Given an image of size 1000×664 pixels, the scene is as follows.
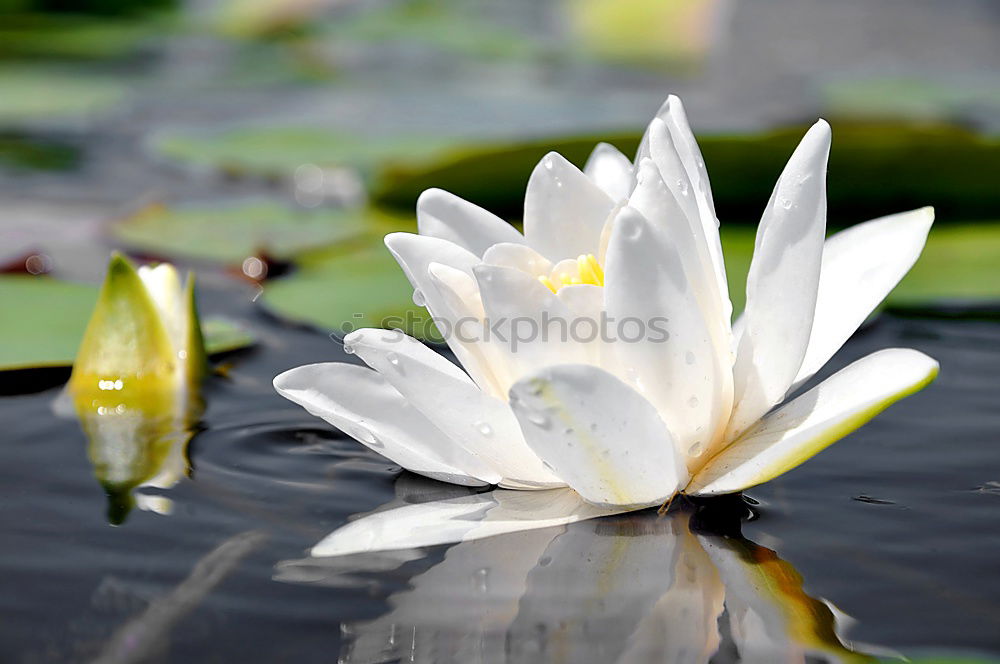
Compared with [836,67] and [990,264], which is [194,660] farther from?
[836,67]

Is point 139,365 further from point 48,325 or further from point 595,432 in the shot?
point 595,432

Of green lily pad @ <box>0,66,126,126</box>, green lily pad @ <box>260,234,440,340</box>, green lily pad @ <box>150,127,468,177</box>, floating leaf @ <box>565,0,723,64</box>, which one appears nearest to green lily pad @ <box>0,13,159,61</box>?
green lily pad @ <box>0,66,126,126</box>

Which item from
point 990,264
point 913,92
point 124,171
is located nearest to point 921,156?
point 990,264

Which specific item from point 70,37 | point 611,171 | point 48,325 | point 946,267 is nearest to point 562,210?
point 611,171

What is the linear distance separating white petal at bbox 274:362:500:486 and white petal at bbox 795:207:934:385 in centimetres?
45

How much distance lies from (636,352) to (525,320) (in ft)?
0.42

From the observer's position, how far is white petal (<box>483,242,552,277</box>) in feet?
4.09

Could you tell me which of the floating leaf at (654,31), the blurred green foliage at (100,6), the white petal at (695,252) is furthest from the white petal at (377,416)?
A: the blurred green foliage at (100,6)

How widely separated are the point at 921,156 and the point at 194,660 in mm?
1962

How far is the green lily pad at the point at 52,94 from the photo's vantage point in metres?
4.31

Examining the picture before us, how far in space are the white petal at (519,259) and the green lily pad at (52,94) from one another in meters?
3.52

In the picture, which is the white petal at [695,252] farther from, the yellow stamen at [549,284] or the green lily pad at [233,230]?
the green lily pad at [233,230]

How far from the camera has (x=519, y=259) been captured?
1265 millimetres

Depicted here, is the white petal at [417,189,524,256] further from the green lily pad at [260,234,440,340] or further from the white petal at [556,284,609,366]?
the green lily pad at [260,234,440,340]
